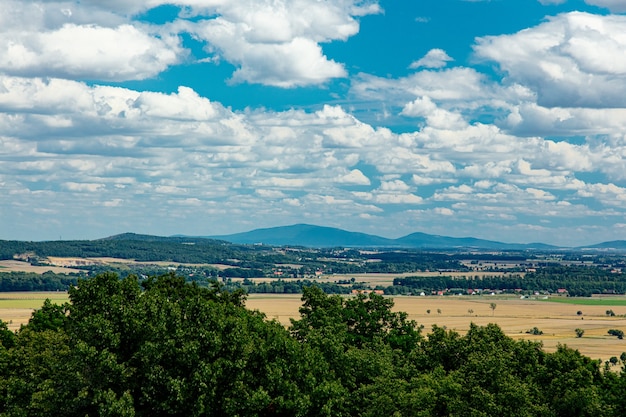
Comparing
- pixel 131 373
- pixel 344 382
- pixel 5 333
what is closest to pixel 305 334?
pixel 344 382

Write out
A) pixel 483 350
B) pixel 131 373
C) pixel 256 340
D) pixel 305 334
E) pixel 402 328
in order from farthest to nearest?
1. pixel 402 328
2. pixel 305 334
3. pixel 483 350
4. pixel 256 340
5. pixel 131 373

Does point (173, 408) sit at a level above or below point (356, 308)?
below

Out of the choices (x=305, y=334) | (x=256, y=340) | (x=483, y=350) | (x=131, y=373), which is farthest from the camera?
(x=305, y=334)

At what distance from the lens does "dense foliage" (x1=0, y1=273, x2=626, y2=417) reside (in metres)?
61.7

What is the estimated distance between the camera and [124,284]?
71.3 meters

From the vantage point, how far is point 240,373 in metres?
64.8

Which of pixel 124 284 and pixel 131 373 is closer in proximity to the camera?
pixel 131 373

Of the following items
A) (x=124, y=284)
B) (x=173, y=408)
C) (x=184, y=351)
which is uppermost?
(x=124, y=284)

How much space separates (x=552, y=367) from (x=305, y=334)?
2249 centimetres

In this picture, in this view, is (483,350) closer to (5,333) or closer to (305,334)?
(305,334)

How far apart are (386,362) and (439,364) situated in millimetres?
5037

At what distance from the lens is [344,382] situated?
7119cm

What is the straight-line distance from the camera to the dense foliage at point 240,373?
202ft

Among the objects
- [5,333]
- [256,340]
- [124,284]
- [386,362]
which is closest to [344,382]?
[386,362]
